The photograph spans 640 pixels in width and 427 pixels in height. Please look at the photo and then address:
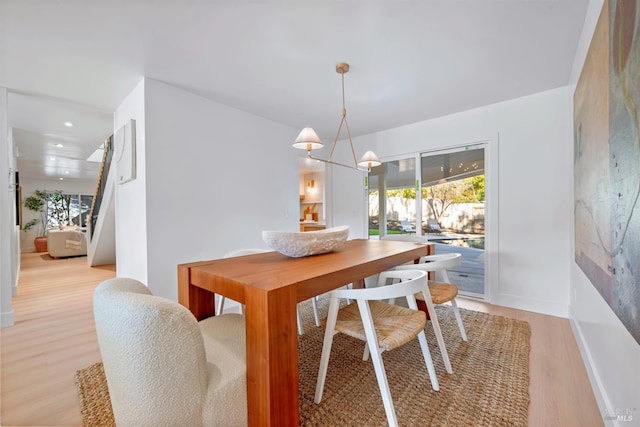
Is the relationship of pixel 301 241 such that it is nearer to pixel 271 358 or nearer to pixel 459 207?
pixel 271 358

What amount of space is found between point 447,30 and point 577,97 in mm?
1243

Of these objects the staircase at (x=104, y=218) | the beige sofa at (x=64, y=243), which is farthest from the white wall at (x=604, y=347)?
the beige sofa at (x=64, y=243)

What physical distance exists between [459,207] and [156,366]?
3615 mm

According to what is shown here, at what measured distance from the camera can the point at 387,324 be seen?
4.88 ft

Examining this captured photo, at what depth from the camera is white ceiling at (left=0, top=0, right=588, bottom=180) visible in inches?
65.8

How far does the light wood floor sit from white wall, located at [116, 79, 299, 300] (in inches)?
27.7

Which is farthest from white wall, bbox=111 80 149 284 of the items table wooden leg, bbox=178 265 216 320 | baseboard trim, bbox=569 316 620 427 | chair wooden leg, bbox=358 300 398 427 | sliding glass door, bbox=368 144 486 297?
baseboard trim, bbox=569 316 620 427

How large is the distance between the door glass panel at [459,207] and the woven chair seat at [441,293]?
149 centimetres

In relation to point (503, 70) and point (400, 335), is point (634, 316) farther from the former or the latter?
point (503, 70)

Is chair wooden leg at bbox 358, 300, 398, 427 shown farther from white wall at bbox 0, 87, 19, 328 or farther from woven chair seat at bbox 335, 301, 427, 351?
white wall at bbox 0, 87, 19, 328

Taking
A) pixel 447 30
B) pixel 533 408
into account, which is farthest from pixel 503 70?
pixel 533 408

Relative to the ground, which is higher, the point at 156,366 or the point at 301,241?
the point at 301,241

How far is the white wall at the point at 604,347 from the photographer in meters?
1.05

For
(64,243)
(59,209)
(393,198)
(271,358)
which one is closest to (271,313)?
(271,358)
